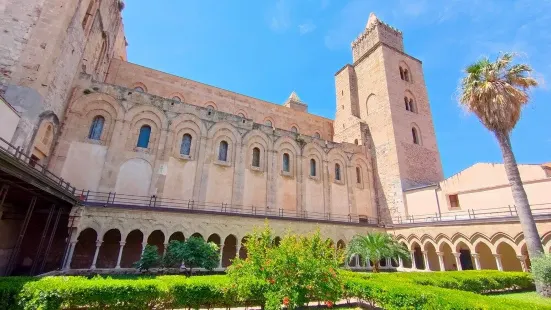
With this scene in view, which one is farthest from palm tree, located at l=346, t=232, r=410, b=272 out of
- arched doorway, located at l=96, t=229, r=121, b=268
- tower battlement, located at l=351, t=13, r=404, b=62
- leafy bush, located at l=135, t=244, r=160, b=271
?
tower battlement, located at l=351, t=13, r=404, b=62

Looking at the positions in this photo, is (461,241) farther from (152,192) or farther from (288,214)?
(152,192)

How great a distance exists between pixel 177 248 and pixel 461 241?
18.1m

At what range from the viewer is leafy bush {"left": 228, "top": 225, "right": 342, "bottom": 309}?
7.78 metres

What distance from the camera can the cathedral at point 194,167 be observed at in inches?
582

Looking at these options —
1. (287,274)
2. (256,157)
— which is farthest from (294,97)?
(287,274)

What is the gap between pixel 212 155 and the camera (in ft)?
71.5

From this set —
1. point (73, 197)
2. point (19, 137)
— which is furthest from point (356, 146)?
point (19, 137)

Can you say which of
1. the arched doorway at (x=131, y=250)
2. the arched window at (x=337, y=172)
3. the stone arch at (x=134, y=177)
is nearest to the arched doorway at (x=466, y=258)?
the arched window at (x=337, y=172)

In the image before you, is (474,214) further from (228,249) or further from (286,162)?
(228,249)

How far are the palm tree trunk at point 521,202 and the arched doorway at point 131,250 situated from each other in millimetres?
20532

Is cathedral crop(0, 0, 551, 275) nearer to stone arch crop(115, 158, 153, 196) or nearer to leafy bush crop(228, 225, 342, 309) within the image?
stone arch crop(115, 158, 153, 196)

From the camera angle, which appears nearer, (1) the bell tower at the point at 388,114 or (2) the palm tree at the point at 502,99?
(2) the palm tree at the point at 502,99

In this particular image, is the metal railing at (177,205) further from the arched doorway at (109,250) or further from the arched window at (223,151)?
the arched window at (223,151)

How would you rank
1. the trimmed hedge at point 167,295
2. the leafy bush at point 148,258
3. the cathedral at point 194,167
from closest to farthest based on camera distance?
the trimmed hedge at point 167,295
the leafy bush at point 148,258
the cathedral at point 194,167
